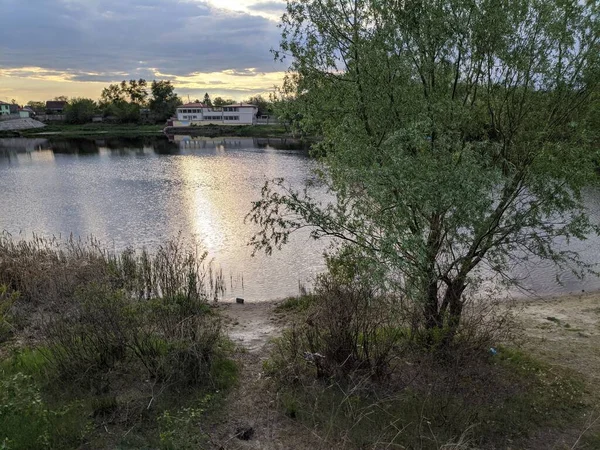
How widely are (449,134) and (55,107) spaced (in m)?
171

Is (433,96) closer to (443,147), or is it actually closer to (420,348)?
(443,147)

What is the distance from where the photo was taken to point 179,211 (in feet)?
88.5

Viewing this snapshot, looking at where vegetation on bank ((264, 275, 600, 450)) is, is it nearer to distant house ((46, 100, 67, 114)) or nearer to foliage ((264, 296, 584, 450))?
foliage ((264, 296, 584, 450))

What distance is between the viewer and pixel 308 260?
710 inches

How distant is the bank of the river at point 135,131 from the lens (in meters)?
108

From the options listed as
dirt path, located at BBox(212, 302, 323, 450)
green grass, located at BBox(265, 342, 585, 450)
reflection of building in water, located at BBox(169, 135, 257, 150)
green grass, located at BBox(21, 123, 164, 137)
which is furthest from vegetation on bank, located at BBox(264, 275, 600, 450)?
green grass, located at BBox(21, 123, 164, 137)

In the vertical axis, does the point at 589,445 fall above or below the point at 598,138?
below

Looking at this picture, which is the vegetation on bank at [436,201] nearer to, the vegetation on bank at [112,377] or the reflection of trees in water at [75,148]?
the vegetation on bank at [112,377]

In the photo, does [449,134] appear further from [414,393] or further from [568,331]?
[568,331]

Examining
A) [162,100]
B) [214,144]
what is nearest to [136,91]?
[162,100]

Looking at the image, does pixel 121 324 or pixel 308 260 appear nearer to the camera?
pixel 121 324

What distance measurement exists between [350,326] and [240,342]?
3.44 meters

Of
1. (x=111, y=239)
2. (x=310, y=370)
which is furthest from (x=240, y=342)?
(x=111, y=239)

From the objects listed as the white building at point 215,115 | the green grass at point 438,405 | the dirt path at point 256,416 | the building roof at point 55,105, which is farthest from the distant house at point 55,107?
the green grass at point 438,405
